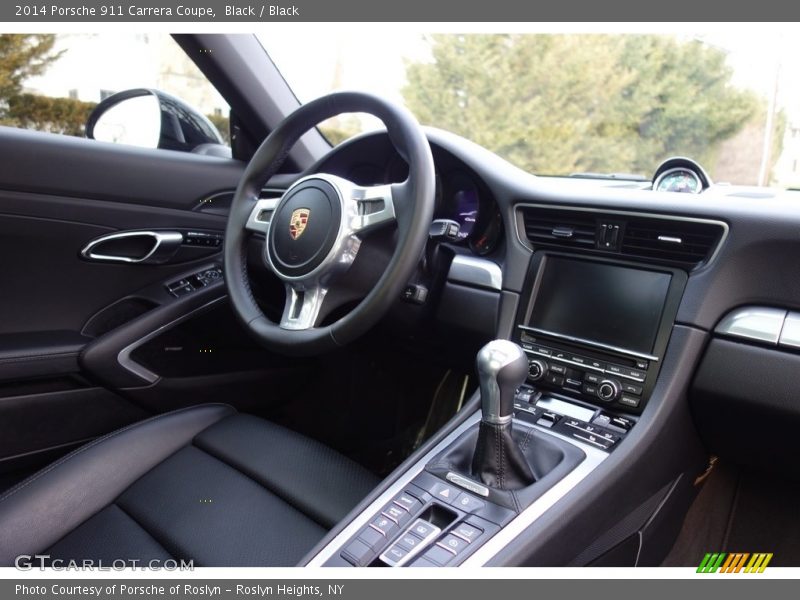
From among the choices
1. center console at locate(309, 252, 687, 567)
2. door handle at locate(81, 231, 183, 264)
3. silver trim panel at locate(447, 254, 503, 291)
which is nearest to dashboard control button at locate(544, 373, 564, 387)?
center console at locate(309, 252, 687, 567)

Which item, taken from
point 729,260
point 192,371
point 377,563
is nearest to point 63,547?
point 377,563

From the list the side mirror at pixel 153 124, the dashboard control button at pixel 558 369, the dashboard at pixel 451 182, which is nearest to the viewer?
the dashboard control button at pixel 558 369

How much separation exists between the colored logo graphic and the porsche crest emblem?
50.4 inches

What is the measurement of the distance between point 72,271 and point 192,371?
1.46 ft

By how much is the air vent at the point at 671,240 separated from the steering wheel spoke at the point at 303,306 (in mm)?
653

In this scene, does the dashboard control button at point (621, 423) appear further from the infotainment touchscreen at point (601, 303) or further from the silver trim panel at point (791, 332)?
the silver trim panel at point (791, 332)

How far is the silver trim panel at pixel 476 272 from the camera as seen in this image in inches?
60.5

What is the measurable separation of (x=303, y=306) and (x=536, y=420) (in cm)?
54

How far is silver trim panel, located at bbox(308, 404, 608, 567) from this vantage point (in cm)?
102

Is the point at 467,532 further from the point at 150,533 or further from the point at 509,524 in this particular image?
the point at 150,533

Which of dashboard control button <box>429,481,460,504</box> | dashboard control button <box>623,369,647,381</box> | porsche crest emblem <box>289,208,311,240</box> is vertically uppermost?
porsche crest emblem <box>289,208,311,240</box>

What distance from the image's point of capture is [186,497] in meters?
1.32

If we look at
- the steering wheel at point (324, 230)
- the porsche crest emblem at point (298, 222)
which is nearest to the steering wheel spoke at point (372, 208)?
the steering wheel at point (324, 230)

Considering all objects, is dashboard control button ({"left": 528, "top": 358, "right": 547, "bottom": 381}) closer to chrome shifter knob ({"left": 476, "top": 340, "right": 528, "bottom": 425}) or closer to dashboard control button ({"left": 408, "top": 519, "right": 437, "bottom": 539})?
chrome shifter knob ({"left": 476, "top": 340, "right": 528, "bottom": 425})
